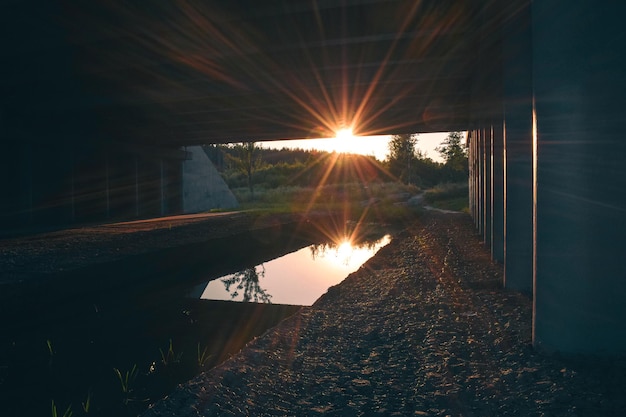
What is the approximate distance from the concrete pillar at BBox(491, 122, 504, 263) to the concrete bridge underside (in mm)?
51

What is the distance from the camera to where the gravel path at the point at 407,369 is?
4.09 m

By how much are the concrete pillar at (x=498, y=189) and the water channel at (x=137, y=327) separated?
417 cm

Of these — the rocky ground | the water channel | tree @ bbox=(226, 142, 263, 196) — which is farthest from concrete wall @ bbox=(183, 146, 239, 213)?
the rocky ground

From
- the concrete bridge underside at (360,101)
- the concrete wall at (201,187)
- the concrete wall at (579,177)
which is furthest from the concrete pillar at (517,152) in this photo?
the concrete wall at (201,187)

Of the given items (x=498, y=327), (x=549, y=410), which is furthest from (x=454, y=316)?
(x=549, y=410)

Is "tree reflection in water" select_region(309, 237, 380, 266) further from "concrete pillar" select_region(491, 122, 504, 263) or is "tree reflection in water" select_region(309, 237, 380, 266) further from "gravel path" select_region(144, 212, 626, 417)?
"gravel path" select_region(144, 212, 626, 417)

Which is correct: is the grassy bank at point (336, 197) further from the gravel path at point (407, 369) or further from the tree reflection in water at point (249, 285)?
the gravel path at point (407, 369)

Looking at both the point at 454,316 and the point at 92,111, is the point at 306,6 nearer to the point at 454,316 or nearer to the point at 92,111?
the point at 454,316

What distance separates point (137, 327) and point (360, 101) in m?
14.7

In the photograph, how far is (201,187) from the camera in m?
39.9

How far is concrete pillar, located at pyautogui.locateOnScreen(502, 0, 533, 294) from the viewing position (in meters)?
8.08

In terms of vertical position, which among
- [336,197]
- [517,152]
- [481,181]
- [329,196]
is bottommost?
[481,181]

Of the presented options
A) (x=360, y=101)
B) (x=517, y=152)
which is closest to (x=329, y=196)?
(x=360, y=101)

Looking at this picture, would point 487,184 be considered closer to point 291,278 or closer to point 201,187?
point 291,278
